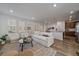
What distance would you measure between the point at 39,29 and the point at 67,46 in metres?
0.80

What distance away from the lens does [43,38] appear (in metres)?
2.15

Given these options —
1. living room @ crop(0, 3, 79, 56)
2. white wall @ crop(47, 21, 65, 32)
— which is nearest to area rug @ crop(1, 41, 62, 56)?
living room @ crop(0, 3, 79, 56)

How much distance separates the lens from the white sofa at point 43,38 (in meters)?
2.12

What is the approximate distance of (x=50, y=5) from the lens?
197 cm

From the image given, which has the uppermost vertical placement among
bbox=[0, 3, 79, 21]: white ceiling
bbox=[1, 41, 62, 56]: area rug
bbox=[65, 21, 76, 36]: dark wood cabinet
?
bbox=[0, 3, 79, 21]: white ceiling

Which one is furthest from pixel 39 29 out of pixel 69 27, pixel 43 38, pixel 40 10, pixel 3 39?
pixel 3 39

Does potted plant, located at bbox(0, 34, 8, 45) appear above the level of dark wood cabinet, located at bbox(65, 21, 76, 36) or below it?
below

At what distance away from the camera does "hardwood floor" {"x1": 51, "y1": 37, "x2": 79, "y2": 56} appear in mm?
1971

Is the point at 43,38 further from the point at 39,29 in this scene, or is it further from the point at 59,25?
the point at 59,25

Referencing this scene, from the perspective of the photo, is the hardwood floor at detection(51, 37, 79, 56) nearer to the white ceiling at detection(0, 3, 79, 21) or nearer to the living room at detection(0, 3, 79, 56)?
the living room at detection(0, 3, 79, 56)

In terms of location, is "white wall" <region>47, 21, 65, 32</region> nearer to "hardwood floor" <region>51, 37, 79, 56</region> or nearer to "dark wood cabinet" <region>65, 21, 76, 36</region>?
"dark wood cabinet" <region>65, 21, 76, 36</region>

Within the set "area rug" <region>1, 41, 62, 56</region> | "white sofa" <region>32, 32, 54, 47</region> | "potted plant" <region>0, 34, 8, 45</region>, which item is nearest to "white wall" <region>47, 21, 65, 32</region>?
"white sofa" <region>32, 32, 54, 47</region>

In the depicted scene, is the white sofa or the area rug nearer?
the area rug

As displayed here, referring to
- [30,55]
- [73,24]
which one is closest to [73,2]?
[73,24]
